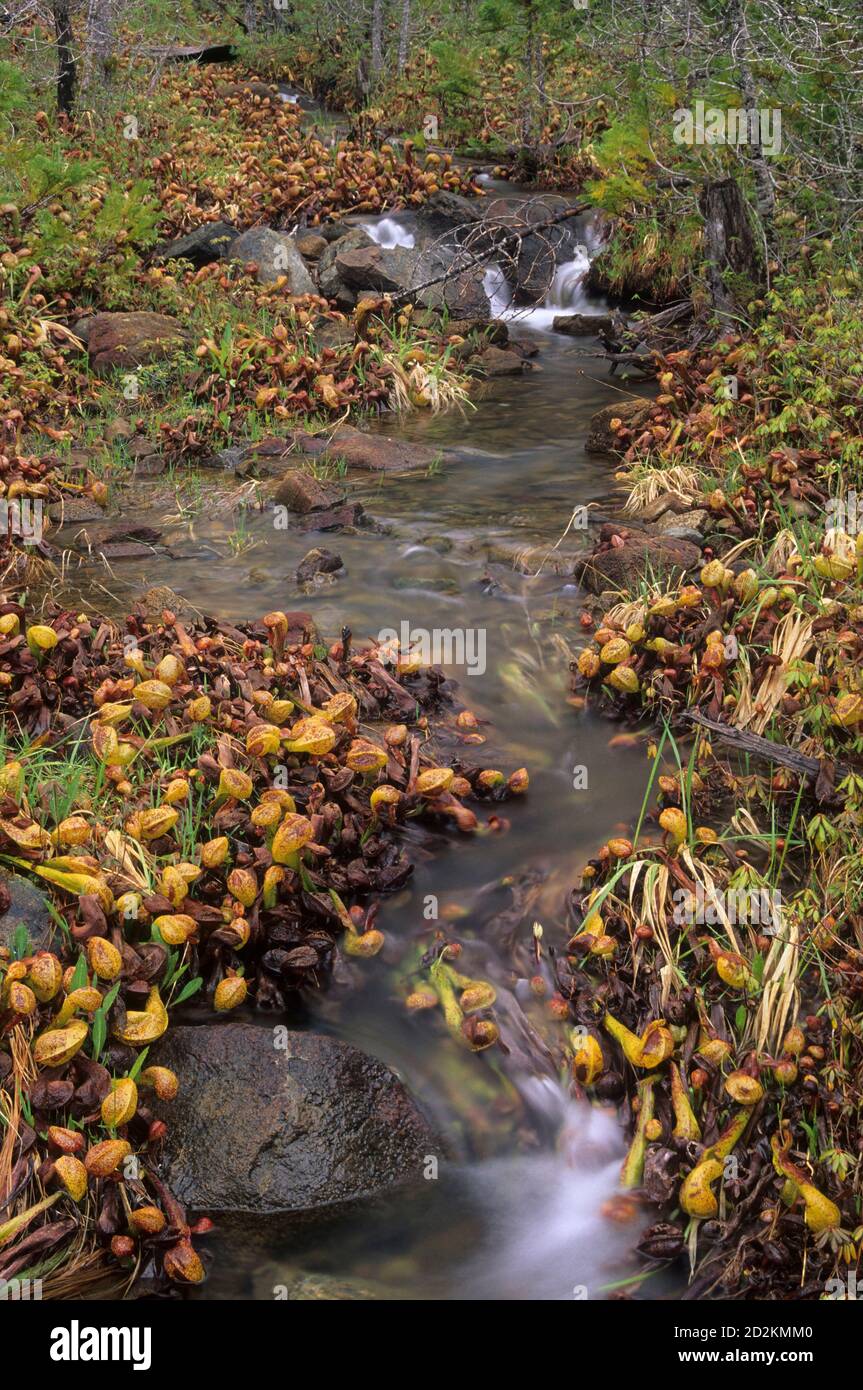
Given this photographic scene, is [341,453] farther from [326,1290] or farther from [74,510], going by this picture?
[326,1290]

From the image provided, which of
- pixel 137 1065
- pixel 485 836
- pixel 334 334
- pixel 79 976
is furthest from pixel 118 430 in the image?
pixel 137 1065

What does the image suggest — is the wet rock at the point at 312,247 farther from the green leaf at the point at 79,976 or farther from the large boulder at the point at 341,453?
the green leaf at the point at 79,976

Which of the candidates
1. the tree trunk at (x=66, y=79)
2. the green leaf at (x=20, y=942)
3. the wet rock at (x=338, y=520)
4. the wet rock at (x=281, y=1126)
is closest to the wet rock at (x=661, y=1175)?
the wet rock at (x=281, y=1126)

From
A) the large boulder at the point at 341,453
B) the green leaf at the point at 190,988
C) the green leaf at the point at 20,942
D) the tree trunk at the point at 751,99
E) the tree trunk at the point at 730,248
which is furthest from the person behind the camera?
the tree trunk at the point at 730,248

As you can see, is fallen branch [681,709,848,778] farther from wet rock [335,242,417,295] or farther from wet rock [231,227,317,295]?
wet rock [231,227,317,295]

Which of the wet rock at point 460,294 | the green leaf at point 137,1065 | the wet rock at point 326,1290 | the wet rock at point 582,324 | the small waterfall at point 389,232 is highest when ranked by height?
the small waterfall at point 389,232

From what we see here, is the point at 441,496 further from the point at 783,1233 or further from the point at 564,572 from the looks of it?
the point at 783,1233

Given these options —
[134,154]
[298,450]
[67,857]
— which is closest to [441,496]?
[298,450]

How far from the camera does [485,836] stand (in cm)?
492

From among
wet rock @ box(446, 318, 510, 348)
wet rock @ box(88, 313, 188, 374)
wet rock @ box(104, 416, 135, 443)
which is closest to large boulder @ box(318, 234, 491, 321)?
wet rock @ box(446, 318, 510, 348)

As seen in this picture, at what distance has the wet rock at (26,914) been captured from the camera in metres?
3.89

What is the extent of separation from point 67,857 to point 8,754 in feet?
3.88

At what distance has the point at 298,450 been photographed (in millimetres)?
9352

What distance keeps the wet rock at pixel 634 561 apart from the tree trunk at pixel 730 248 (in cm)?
367
